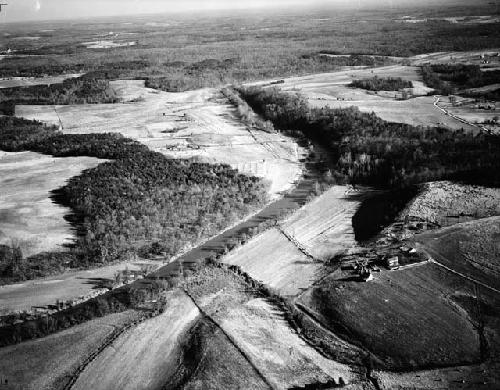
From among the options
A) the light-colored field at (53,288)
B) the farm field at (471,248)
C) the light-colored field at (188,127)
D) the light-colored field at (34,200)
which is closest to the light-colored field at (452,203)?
the farm field at (471,248)

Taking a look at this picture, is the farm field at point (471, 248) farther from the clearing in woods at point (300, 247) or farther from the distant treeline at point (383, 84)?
the distant treeline at point (383, 84)

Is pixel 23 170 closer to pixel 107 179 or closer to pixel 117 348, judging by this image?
pixel 107 179

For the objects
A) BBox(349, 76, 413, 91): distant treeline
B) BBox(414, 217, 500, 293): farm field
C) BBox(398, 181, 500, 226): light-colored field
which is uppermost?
BBox(349, 76, 413, 91): distant treeline

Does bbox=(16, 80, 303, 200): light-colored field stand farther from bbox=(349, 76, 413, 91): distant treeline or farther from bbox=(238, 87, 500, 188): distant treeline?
bbox=(349, 76, 413, 91): distant treeline

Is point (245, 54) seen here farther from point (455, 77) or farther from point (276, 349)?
point (276, 349)

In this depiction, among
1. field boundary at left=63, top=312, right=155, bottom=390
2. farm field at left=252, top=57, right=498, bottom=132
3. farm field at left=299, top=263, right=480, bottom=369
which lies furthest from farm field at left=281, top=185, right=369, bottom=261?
farm field at left=252, top=57, right=498, bottom=132
